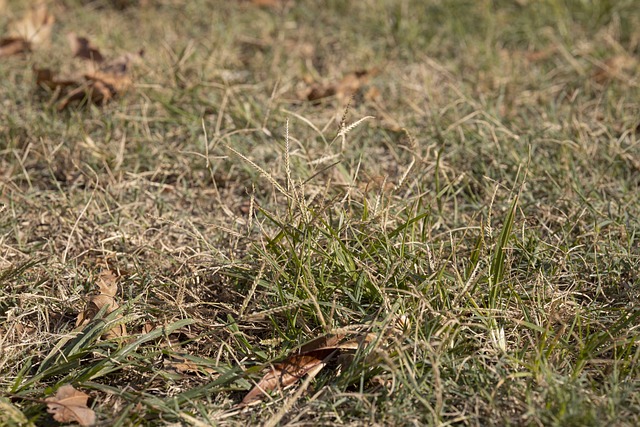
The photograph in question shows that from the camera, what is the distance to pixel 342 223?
7.09ft

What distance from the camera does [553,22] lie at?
12.2ft

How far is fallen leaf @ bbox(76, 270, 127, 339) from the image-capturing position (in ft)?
6.56

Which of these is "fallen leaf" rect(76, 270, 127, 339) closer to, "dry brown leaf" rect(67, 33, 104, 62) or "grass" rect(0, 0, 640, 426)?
"grass" rect(0, 0, 640, 426)

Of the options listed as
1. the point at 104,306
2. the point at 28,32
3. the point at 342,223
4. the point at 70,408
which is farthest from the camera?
the point at 28,32

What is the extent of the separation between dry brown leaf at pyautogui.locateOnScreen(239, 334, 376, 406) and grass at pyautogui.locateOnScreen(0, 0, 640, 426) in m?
0.03

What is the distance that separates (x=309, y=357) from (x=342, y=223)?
16.7 inches

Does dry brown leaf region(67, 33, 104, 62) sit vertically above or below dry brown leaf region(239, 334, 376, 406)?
above

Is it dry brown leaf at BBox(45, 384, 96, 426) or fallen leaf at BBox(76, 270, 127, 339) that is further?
fallen leaf at BBox(76, 270, 127, 339)

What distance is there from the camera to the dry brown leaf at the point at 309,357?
6.09 ft

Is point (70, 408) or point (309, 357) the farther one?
point (309, 357)

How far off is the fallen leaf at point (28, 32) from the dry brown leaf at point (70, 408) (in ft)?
6.57

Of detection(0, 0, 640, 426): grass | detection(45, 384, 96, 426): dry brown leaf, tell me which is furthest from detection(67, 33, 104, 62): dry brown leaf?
detection(45, 384, 96, 426): dry brown leaf

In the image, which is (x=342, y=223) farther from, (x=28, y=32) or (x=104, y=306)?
(x=28, y=32)

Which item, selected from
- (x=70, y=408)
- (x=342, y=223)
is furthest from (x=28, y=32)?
(x=70, y=408)
